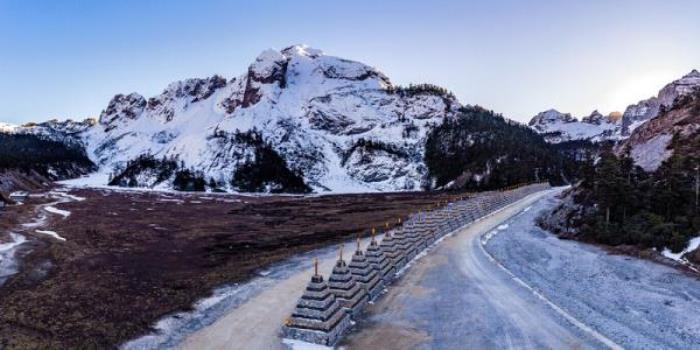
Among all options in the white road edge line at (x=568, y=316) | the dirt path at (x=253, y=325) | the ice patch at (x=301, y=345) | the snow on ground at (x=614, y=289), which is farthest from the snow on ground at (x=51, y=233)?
A: the white road edge line at (x=568, y=316)

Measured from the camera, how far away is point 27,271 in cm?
3431

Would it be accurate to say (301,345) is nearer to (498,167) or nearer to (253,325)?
(253,325)

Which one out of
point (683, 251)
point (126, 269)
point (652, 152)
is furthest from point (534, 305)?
point (652, 152)

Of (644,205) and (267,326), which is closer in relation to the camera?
(267,326)

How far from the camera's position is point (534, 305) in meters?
23.0

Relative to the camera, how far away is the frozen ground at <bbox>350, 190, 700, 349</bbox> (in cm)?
1889

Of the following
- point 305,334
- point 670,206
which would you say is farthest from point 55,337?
A: point 670,206

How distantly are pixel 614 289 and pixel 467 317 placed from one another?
1095 centimetres

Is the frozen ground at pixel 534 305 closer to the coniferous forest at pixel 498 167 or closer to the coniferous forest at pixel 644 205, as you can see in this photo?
the coniferous forest at pixel 644 205

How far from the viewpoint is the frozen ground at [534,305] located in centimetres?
1889

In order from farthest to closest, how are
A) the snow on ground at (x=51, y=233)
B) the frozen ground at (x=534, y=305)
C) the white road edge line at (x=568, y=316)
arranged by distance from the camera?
the snow on ground at (x=51, y=233), the frozen ground at (x=534, y=305), the white road edge line at (x=568, y=316)

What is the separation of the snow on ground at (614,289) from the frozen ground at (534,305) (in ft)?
0.16

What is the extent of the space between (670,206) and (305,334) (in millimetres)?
36736

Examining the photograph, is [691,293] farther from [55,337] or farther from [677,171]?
[55,337]
